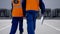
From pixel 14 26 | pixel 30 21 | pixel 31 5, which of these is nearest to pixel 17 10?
pixel 14 26

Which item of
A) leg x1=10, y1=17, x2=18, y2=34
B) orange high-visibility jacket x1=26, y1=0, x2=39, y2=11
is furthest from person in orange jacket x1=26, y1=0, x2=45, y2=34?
leg x1=10, y1=17, x2=18, y2=34

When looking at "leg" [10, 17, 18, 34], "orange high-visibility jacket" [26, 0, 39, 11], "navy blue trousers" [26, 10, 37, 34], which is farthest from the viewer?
"leg" [10, 17, 18, 34]

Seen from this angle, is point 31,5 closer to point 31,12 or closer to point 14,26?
point 31,12

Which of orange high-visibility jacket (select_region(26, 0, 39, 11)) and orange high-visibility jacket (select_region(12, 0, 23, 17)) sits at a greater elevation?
orange high-visibility jacket (select_region(26, 0, 39, 11))

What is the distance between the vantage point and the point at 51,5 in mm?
25562

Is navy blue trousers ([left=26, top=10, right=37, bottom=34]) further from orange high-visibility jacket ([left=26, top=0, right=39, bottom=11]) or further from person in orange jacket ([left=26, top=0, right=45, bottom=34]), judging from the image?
orange high-visibility jacket ([left=26, top=0, right=39, bottom=11])

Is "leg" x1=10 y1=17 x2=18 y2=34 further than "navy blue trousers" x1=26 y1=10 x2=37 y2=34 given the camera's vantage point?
Yes

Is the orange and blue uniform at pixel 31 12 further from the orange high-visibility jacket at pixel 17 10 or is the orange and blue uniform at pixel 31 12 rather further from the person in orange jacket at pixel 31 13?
the orange high-visibility jacket at pixel 17 10

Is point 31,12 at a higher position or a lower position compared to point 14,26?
higher

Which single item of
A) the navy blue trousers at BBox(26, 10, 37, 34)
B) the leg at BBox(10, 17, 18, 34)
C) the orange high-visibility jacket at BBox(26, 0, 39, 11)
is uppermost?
the orange high-visibility jacket at BBox(26, 0, 39, 11)

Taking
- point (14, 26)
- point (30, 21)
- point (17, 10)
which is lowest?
point (14, 26)

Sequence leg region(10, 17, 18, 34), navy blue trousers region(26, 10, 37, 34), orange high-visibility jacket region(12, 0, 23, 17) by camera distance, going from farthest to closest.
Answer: orange high-visibility jacket region(12, 0, 23, 17), leg region(10, 17, 18, 34), navy blue trousers region(26, 10, 37, 34)

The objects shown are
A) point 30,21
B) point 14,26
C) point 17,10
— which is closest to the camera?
point 30,21

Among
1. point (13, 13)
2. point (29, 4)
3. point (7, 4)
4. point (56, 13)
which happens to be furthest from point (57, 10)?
point (29, 4)
